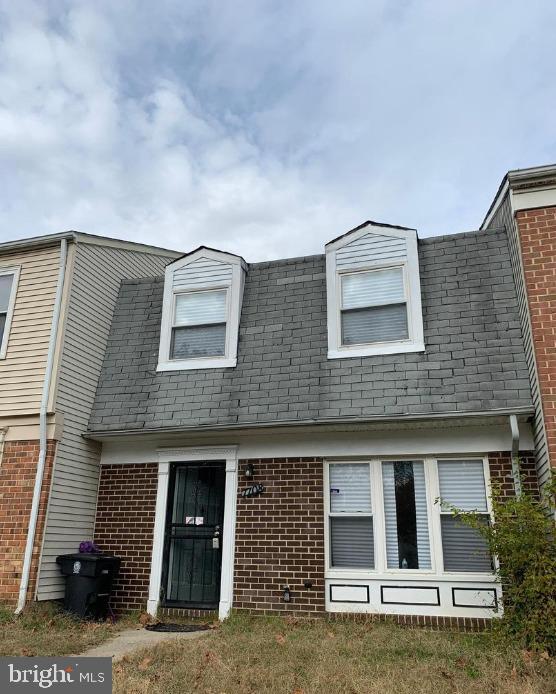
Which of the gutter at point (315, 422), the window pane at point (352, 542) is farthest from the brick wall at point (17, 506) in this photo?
the window pane at point (352, 542)

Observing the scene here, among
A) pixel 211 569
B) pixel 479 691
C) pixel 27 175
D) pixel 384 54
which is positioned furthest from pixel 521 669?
pixel 27 175

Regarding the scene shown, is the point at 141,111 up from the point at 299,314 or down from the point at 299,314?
up

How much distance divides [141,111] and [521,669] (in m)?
12.1

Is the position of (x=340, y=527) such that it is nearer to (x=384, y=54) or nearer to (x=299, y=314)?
(x=299, y=314)

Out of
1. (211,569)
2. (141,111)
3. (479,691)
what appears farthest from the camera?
(141,111)

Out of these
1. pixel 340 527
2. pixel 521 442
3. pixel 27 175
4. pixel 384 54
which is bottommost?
pixel 340 527

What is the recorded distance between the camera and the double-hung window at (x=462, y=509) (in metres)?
6.84

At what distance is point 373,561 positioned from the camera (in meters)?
7.14

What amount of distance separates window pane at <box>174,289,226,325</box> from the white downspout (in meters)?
1.88

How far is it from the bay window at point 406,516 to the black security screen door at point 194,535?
Result: 5.91ft

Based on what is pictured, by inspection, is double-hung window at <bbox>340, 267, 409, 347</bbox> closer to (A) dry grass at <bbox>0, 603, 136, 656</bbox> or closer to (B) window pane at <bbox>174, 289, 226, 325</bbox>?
(B) window pane at <bbox>174, 289, 226, 325</bbox>

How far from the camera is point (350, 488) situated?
7.53 metres

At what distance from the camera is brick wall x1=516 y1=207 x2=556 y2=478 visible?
20.7ft

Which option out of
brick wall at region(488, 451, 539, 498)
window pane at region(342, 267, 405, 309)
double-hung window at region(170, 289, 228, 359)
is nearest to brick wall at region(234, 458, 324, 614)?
double-hung window at region(170, 289, 228, 359)
